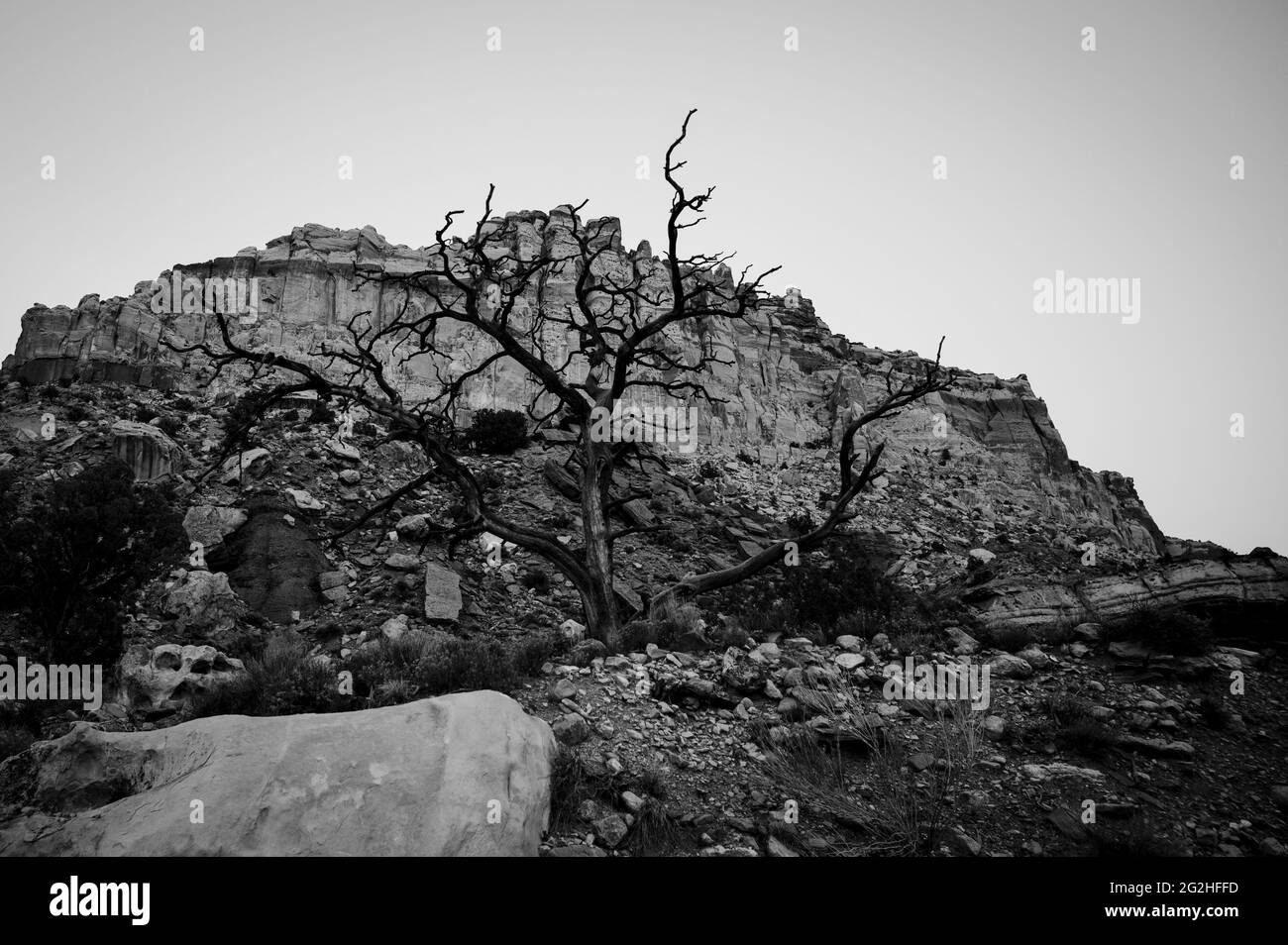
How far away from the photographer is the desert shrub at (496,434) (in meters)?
22.8

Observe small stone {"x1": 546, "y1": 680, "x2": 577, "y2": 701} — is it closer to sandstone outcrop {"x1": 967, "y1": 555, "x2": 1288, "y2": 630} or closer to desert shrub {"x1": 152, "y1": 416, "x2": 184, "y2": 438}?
sandstone outcrop {"x1": 967, "y1": 555, "x2": 1288, "y2": 630}

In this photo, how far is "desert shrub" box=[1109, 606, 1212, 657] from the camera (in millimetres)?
6293

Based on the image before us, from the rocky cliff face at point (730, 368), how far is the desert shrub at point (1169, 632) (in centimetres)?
2839

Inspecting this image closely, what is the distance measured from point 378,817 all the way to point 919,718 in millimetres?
4507

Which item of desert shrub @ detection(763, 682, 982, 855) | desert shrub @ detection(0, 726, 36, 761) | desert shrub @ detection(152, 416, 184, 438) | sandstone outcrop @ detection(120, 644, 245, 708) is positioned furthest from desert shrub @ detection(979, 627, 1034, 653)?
desert shrub @ detection(152, 416, 184, 438)

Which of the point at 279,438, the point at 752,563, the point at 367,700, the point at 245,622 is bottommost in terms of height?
the point at 245,622

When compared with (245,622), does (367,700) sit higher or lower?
higher

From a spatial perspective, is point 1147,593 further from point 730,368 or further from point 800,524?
point 730,368

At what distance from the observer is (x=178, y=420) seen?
22766 millimetres

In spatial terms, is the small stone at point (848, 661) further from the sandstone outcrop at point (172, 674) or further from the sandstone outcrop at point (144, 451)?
the sandstone outcrop at point (144, 451)

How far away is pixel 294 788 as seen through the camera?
3246mm
